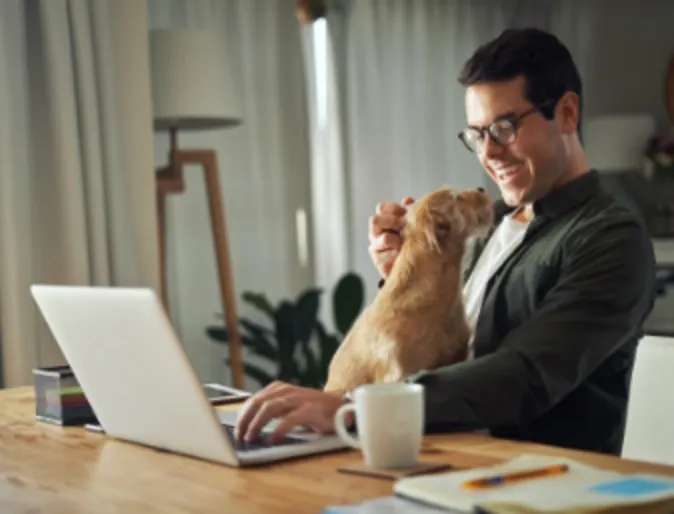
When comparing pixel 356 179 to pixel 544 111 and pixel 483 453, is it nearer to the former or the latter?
pixel 544 111

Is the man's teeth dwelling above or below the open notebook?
above

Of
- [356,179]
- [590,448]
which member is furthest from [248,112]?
[590,448]

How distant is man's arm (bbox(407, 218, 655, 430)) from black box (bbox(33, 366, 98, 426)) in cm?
49

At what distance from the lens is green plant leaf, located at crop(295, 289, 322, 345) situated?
11.2 ft

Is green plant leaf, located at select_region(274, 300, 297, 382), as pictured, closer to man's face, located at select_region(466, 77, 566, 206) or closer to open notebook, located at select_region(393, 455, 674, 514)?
man's face, located at select_region(466, 77, 566, 206)

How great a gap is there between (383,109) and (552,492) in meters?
3.24

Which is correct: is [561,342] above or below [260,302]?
above

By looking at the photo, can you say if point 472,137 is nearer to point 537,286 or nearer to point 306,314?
point 537,286

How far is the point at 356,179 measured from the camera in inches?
157

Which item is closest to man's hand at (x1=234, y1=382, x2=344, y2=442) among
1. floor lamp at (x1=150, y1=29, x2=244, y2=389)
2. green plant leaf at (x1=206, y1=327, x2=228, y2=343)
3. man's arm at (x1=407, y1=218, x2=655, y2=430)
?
man's arm at (x1=407, y1=218, x2=655, y2=430)

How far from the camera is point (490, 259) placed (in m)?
1.79

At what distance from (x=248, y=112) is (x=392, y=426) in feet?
8.77

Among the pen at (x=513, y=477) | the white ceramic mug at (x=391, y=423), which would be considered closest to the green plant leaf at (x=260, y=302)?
the white ceramic mug at (x=391, y=423)

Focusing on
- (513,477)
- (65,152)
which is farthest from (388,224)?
(65,152)
